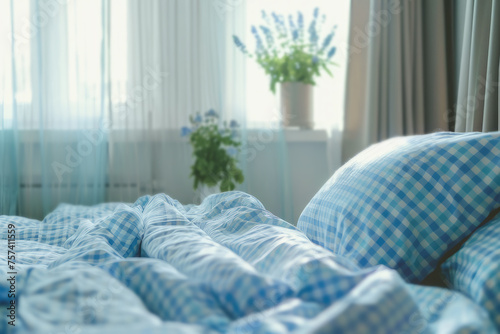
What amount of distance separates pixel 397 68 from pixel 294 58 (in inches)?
19.9

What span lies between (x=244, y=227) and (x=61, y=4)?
2.10 metres

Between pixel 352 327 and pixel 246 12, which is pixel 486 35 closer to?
pixel 246 12

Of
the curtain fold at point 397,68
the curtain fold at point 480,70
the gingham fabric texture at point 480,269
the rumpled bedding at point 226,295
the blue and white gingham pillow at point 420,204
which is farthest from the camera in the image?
the curtain fold at point 397,68

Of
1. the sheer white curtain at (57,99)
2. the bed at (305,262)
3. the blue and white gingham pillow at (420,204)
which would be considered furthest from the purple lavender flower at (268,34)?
the blue and white gingham pillow at (420,204)

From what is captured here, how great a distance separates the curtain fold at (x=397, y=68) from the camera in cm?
273

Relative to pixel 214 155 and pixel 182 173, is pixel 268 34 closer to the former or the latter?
pixel 214 155

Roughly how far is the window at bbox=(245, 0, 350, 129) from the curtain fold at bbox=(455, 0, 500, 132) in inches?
35.5

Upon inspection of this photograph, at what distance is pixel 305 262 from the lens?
0.76 metres

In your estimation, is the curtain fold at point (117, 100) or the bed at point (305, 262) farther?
the curtain fold at point (117, 100)

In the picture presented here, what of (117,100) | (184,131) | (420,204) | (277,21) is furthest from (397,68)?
(420,204)

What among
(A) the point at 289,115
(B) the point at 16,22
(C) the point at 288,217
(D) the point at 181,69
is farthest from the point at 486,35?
(B) the point at 16,22

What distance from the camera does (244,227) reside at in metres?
1.13

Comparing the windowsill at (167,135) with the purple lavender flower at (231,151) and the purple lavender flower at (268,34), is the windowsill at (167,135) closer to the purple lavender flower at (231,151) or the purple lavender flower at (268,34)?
the purple lavender flower at (231,151)

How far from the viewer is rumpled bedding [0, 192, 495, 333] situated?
62 centimetres
